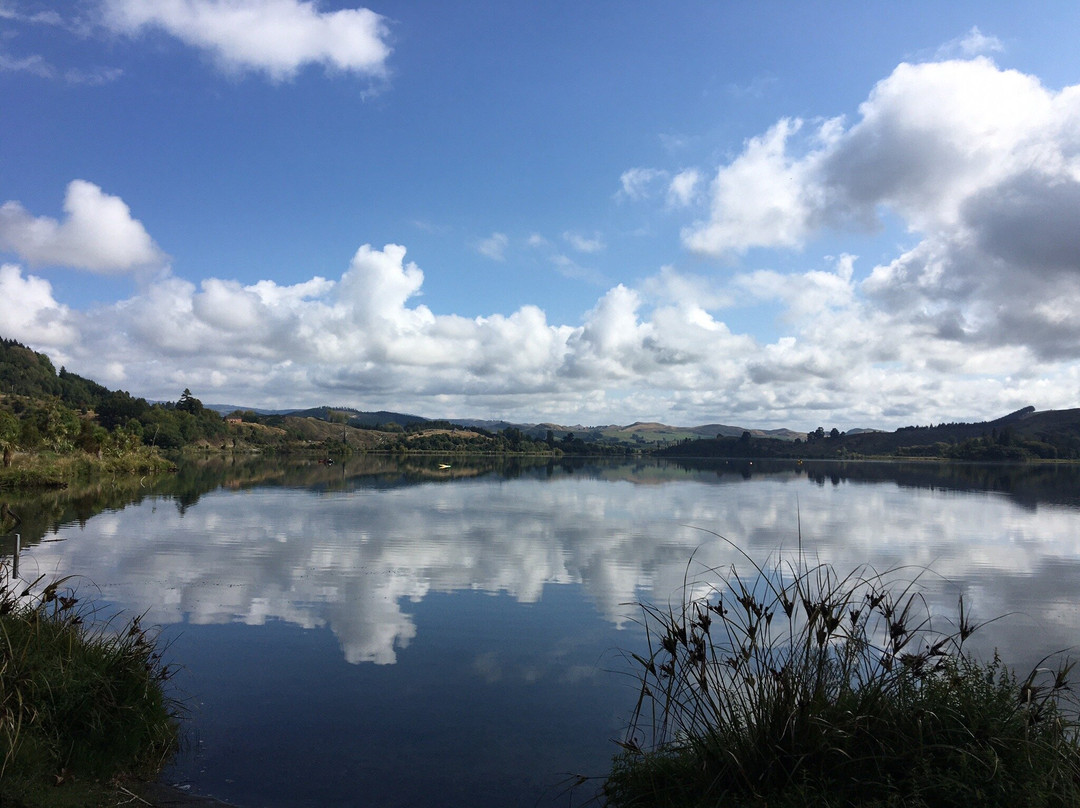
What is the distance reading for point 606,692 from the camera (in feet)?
36.7

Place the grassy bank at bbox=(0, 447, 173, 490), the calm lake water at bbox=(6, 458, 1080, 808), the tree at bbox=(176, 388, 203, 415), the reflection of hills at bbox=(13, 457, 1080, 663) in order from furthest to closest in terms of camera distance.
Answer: the tree at bbox=(176, 388, 203, 415) < the grassy bank at bbox=(0, 447, 173, 490) < the reflection of hills at bbox=(13, 457, 1080, 663) < the calm lake water at bbox=(6, 458, 1080, 808)

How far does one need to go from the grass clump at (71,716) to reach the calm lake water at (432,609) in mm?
655

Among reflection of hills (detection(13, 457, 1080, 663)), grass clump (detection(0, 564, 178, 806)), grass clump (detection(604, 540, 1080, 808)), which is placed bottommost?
reflection of hills (detection(13, 457, 1080, 663))

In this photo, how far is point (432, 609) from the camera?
16.5m

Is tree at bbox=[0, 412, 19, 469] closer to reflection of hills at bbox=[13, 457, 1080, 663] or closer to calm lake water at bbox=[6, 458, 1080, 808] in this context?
reflection of hills at bbox=[13, 457, 1080, 663]

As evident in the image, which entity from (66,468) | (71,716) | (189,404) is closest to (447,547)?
(71,716)

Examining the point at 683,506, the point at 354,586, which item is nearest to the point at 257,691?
the point at 354,586

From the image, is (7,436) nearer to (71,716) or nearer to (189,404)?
(71,716)

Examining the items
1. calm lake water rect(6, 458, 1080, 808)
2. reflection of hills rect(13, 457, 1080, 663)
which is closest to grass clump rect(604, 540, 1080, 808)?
calm lake water rect(6, 458, 1080, 808)

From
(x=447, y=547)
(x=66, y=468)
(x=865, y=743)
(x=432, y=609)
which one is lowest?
(x=447, y=547)

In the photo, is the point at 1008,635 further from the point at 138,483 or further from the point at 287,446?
the point at 287,446

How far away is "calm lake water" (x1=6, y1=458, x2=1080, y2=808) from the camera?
8664 millimetres

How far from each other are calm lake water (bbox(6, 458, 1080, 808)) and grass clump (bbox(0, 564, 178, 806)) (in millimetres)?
655

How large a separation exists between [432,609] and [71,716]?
9347 millimetres
